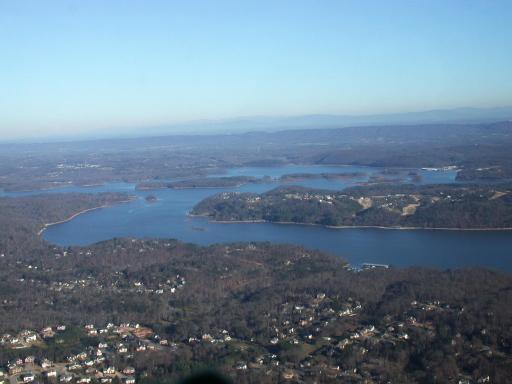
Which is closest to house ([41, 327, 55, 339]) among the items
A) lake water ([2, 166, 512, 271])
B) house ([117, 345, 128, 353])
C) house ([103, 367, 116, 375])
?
house ([117, 345, 128, 353])

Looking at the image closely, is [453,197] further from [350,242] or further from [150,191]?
[150,191]

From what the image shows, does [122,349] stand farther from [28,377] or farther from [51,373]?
[28,377]

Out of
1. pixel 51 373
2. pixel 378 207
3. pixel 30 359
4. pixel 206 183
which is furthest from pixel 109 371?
pixel 206 183

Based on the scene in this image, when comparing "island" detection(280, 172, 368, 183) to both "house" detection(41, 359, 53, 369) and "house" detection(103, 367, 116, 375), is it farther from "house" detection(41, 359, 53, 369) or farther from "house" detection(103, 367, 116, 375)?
"house" detection(103, 367, 116, 375)

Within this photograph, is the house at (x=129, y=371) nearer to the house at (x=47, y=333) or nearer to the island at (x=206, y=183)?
the house at (x=47, y=333)

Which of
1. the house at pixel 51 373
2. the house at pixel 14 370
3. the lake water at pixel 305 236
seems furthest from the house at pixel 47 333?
the lake water at pixel 305 236
